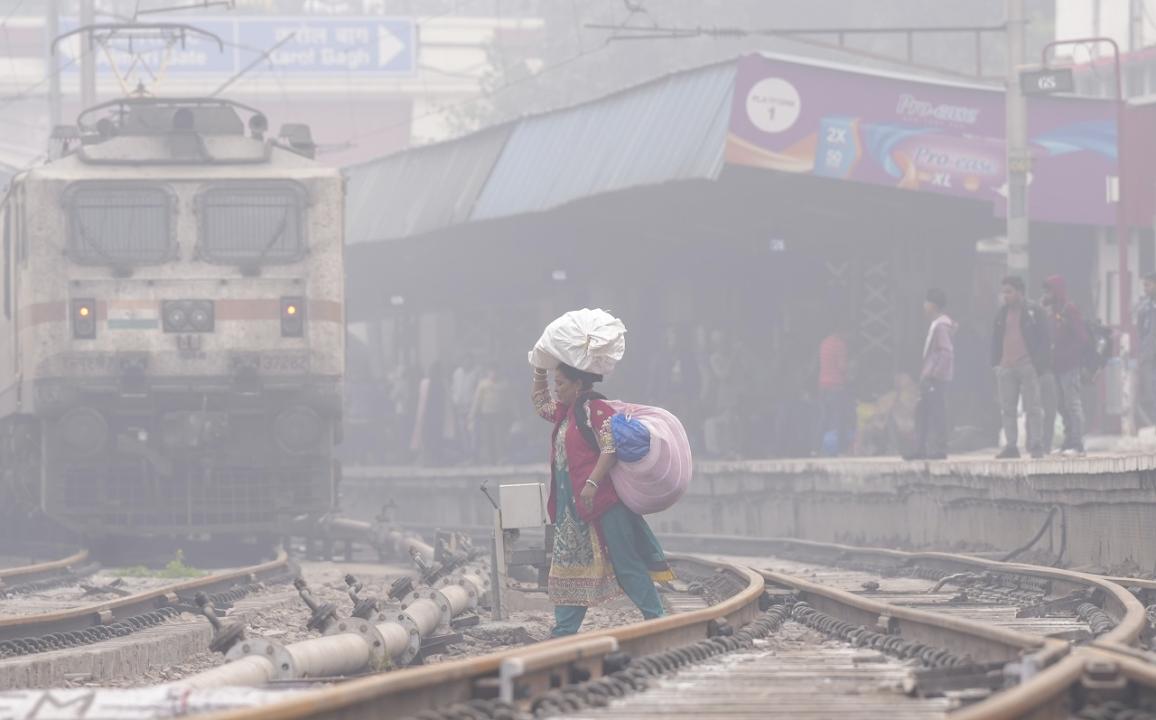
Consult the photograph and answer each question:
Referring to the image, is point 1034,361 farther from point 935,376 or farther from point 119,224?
point 119,224

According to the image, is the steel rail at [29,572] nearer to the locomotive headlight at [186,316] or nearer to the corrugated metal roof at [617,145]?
the locomotive headlight at [186,316]

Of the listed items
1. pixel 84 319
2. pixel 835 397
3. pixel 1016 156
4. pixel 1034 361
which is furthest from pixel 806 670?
pixel 835 397

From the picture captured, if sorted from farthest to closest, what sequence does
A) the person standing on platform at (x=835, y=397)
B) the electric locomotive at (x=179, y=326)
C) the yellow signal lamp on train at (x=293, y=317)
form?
1. the person standing on platform at (x=835, y=397)
2. the yellow signal lamp on train at (x=293, y=317)
3. the electric locomotive at (x=179, y=326)

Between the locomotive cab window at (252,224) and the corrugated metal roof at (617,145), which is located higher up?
the corrugated metal roof at (617,145)

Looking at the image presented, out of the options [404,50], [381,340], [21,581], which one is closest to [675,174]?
[21,581]

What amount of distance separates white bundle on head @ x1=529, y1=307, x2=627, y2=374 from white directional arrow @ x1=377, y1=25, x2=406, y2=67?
5316 cm

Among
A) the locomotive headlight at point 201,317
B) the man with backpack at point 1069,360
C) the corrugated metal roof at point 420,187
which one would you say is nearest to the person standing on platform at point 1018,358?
the man with backpack at point 1069,360

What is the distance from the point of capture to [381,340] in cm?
3853

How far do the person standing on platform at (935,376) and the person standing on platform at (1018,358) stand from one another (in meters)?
0.92

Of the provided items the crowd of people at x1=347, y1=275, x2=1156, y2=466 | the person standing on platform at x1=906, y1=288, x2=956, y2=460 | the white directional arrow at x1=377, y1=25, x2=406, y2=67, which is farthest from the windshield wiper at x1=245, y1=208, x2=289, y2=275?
the white directional arrow at x1=377, y1=25, x2=406, y2=67

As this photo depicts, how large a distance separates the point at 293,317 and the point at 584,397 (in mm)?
9686

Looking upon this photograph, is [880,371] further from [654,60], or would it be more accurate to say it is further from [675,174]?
[654,60]

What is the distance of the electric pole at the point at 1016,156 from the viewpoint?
20828 millimetres

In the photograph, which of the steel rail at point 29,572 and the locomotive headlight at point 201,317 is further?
the locomotive headlight at point 201,317
